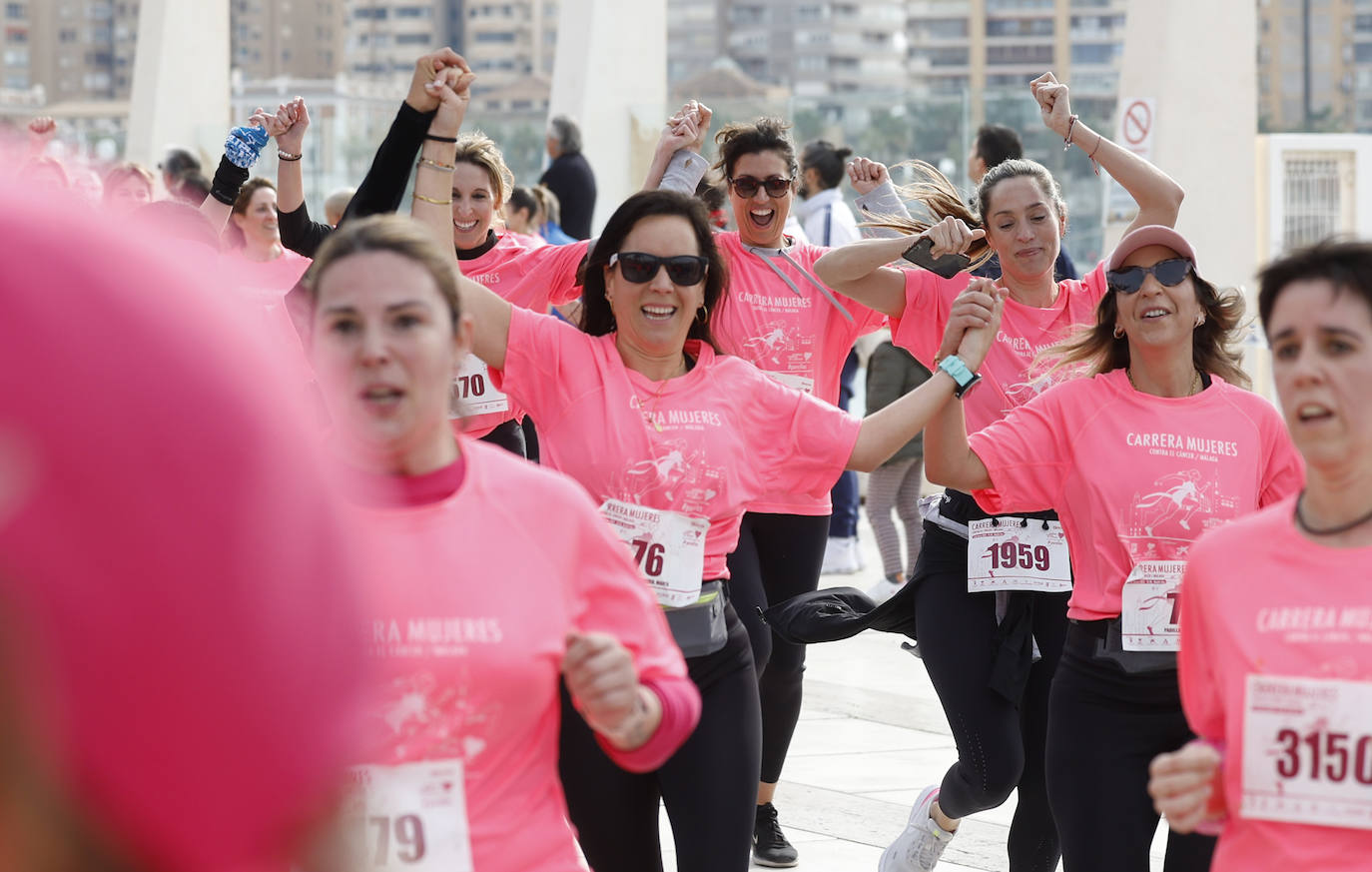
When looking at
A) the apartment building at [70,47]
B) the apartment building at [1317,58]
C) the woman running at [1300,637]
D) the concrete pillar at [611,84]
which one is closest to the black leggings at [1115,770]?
the woman running at [1300,637]

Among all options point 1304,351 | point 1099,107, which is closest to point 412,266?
point 1304,351

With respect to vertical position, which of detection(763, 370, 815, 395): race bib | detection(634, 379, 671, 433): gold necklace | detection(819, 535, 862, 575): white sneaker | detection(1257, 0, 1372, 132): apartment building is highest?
detection(1257, 0, 1372, 132): apartment building

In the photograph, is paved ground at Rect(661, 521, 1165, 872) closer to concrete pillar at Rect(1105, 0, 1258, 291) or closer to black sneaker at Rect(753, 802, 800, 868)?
black sneaker at Rect(753, 802, 800, 868)

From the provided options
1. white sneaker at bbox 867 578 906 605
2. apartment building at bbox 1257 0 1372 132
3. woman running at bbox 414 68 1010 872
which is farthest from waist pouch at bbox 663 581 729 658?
apartment building at bbox 1257 0 1372 132

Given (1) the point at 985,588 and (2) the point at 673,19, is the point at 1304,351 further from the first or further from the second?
(2) the point at 673,19

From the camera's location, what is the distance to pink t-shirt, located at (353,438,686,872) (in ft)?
7.17

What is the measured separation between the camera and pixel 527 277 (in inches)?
226

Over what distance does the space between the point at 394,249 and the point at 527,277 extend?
11.0ft

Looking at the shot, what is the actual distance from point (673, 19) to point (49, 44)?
172 feet

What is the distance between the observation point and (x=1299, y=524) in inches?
101

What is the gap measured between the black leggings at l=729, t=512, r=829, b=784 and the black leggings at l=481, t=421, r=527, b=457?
3.35 feet

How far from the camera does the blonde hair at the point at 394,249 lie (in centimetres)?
238

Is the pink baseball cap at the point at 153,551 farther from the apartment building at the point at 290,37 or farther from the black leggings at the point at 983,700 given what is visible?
the apartment building at the point at 290,37

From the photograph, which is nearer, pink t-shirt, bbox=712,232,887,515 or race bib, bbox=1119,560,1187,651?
race bib, bbox=1119,560,1187,651
